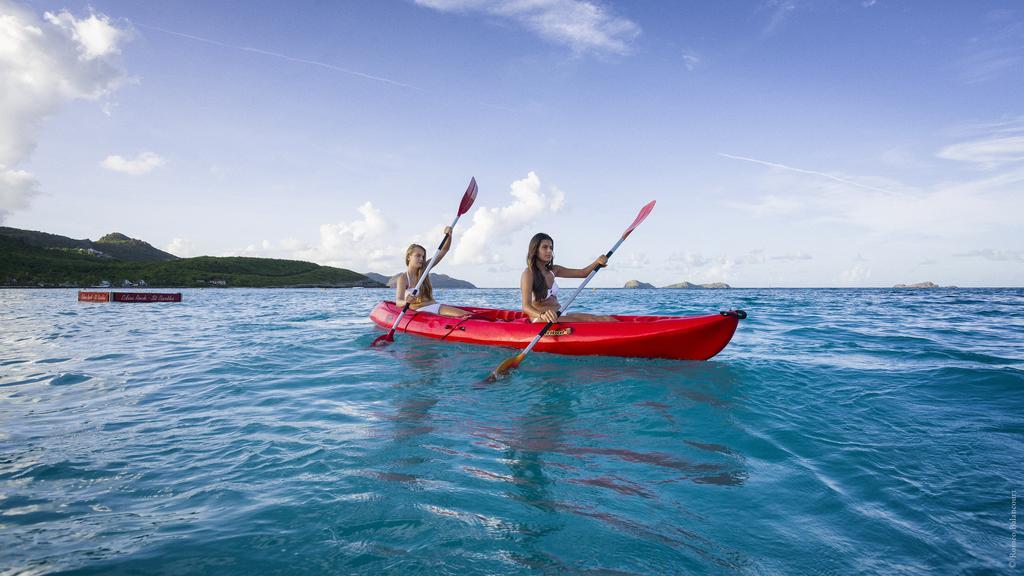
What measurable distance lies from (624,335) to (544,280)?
1.95m

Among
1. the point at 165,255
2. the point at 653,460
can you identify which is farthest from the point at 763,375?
the point at 165,255

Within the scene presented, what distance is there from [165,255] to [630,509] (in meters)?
218

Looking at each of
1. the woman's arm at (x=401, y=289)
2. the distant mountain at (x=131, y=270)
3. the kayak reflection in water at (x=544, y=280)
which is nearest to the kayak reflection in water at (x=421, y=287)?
the woman's arm at (x=401, y=289)

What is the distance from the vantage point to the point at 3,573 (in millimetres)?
2359

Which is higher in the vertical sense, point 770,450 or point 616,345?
point 616,345

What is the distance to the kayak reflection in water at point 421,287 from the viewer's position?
11.4 m

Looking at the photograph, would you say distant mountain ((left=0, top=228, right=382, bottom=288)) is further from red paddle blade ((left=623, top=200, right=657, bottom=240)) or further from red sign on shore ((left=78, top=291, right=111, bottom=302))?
red paddle blade ((left=623, top=200, right=657, bottom=240))

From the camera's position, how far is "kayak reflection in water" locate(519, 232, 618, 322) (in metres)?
8.74

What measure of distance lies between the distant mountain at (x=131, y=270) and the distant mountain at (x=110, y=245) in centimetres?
27

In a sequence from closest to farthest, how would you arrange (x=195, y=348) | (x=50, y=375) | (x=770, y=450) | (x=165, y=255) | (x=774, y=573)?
(x=774, y=573) < (x=770, y=450) < (x=50, y=375) < (x=195, y=348) < (x=165, y=255)

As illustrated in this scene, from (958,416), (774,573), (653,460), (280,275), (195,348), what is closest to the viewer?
(774,573)

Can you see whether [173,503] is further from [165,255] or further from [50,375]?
[165,255]

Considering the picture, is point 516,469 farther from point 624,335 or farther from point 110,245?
point 110,245

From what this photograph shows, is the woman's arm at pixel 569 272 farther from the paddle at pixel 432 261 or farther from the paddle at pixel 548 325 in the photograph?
the paddle at pixel 432 261
